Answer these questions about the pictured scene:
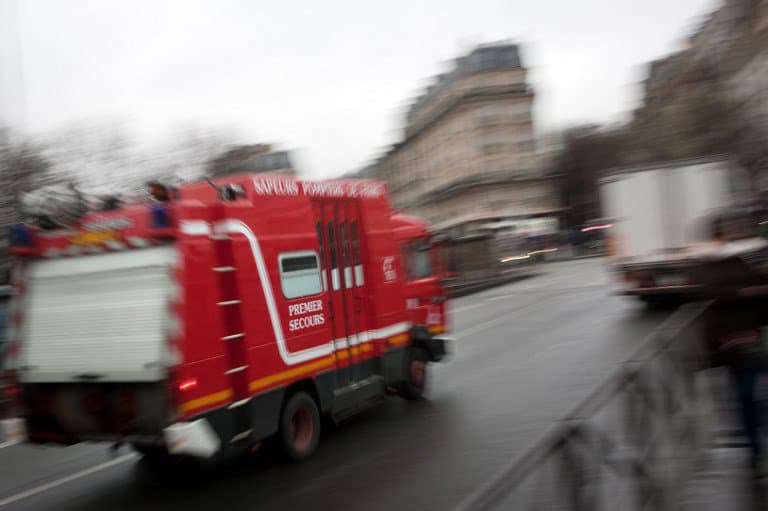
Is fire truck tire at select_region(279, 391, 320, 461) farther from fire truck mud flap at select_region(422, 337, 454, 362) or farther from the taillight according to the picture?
fire truck mud flap at select_region(422, 337, 454, 362)

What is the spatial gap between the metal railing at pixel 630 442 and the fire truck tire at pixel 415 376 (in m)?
4.02

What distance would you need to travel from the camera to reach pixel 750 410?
5.28m

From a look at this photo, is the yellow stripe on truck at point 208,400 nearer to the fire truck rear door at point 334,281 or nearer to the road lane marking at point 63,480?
the fire truck rear door at point 334,281

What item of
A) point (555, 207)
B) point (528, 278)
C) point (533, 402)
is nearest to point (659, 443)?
point (533, 402)

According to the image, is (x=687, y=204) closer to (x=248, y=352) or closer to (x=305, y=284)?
(x=305, y=284)

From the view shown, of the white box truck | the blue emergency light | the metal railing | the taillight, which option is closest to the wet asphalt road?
the taillight

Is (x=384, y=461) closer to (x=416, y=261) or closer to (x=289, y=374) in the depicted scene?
(x=289, y=374)

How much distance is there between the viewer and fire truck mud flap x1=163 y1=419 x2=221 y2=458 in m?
5.94

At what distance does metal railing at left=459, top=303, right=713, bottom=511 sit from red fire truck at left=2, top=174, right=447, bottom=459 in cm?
343

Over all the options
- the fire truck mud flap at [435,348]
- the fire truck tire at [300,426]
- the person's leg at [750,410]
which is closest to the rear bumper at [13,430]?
the fire truck tire at [300,426]

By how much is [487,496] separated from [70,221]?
219 inches

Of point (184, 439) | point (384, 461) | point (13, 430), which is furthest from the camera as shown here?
point (384, 461)

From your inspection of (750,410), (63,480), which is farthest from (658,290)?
(63,480)

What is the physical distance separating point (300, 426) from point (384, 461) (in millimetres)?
1008
